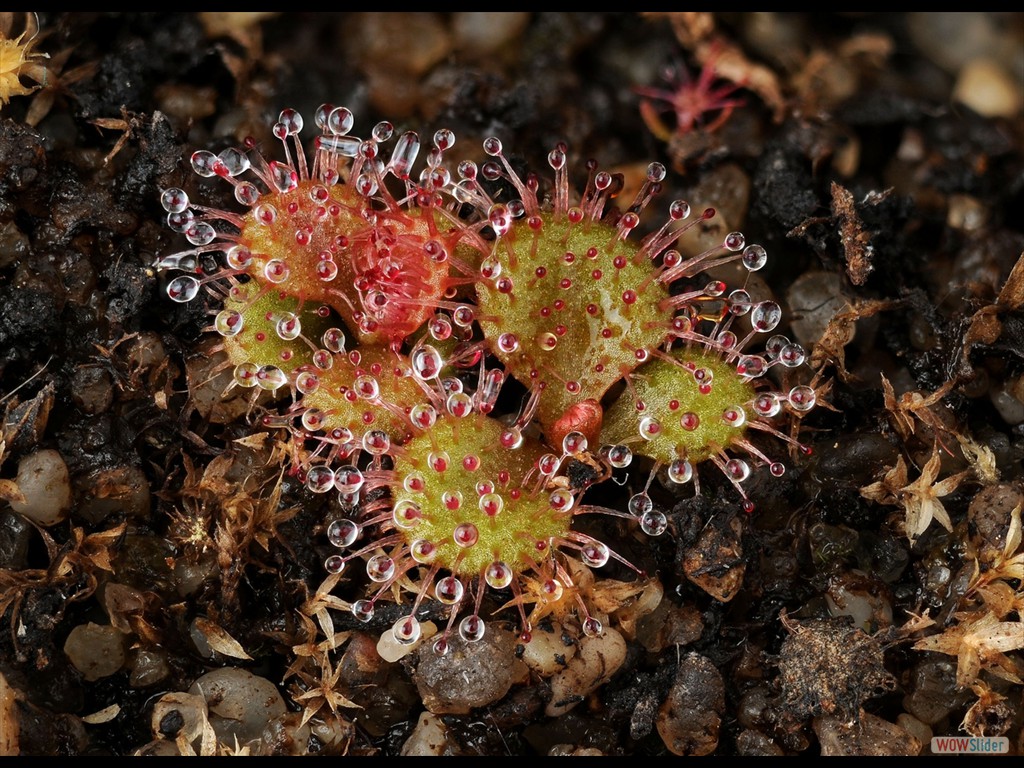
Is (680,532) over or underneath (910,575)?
over

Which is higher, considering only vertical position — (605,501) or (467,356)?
(467,356)

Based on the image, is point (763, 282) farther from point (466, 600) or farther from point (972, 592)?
point (466, 600)

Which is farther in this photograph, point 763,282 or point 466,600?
point 763,282

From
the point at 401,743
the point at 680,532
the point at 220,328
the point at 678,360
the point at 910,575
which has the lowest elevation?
the point at 401,743
